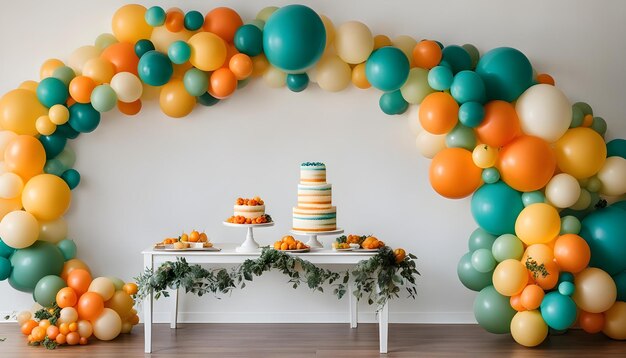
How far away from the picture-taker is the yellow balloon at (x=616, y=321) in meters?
5.03

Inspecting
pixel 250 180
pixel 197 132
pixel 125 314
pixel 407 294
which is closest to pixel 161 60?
pixel 197 132

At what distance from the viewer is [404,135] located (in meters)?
5.67

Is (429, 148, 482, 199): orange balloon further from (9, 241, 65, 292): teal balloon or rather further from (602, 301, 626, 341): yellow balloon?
(9, 241, 65, 292): teal balloon

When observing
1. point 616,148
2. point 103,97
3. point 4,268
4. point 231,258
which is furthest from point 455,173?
point 4,268

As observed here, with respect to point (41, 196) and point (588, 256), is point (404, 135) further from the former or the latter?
point (41, 196)

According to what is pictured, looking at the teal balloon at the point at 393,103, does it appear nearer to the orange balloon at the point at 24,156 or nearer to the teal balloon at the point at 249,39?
the teal balloon at the point at 249,39

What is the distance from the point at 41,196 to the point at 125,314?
2.87 ft

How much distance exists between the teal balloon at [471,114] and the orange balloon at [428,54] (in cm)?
46

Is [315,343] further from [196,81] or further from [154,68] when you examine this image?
[154,68]

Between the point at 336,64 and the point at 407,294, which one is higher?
the point at 336,64

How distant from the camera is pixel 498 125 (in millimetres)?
4957

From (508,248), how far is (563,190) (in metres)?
0.46

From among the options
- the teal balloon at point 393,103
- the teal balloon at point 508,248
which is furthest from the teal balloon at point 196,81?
the teal balloon at point 508,248

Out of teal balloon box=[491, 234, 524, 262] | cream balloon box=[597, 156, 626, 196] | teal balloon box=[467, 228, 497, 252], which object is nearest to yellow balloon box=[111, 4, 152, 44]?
teal balloon box=[467, 228, 497, 252]
